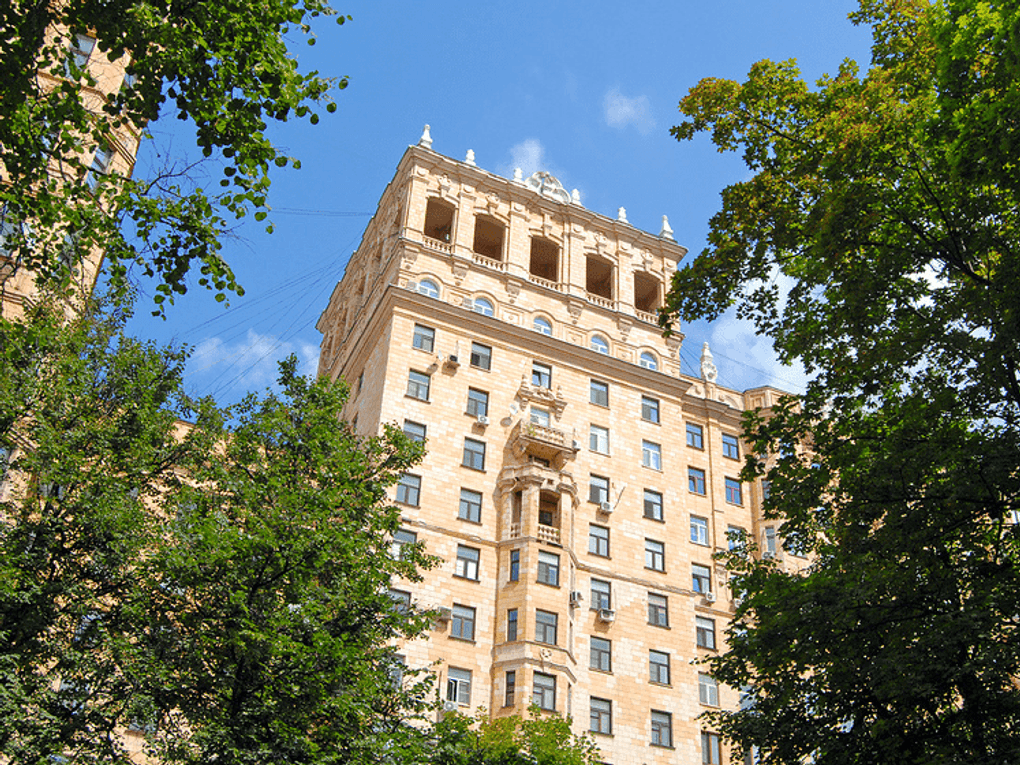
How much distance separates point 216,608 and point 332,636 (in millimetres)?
2603

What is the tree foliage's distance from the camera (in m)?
18.5

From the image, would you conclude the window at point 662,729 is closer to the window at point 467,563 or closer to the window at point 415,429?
the window at point 467,563

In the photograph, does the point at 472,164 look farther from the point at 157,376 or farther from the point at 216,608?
the point at 216,608

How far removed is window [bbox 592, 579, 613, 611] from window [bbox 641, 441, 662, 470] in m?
7.25

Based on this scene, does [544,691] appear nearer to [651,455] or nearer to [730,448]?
[651,455]

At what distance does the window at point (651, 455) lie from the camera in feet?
155

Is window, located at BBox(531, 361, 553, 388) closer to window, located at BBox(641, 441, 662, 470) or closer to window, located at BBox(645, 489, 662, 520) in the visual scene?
window, located at BBox(641, 441, 662, 470)

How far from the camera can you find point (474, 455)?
4256 centimetres

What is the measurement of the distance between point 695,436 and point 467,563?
1656 centimetres

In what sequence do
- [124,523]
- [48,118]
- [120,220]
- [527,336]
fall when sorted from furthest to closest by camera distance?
[527,336] < [124,523] < [120,220] < [48,118]

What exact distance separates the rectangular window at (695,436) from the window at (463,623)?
1689 cm

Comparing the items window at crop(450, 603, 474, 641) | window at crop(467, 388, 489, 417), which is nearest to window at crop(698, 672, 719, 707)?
window at crop(450, 603, 474, 641)

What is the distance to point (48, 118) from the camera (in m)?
15.1

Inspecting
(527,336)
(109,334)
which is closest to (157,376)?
(109,334)
